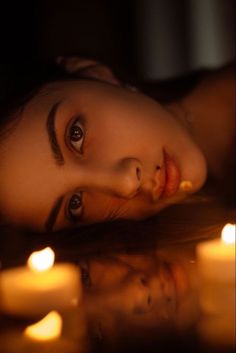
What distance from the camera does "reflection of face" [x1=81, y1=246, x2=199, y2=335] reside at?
0.70 meters

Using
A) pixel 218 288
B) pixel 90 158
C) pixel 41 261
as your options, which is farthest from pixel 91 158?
pixel 218 288

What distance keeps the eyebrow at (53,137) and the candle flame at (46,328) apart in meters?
0.39

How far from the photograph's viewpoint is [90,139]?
3.81 ft

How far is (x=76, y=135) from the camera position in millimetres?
1143

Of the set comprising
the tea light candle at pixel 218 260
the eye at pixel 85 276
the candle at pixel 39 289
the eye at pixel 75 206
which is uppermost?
the tea light candle at pixel 218 260

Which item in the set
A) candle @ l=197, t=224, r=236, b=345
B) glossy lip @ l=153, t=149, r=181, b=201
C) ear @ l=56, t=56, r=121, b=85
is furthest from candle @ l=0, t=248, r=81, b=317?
ear @ l=56, t=56, r=121, b=85

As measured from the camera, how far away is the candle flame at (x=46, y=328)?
0.69 meters

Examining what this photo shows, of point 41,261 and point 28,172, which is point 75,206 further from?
point 41,261

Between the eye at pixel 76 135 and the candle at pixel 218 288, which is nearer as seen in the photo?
the candle at pixel 218 288

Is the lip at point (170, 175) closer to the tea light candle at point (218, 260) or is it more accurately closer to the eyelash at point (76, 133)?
the eyelash at point (76, 133)

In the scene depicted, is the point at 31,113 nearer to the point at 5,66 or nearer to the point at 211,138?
the point at 211,138

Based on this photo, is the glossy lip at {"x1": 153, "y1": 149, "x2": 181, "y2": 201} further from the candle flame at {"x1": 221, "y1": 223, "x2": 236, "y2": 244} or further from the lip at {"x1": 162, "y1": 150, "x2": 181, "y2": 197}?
the candle flame at {"x1": 221, "y1": 223, "x2": 236, "y2": 244}

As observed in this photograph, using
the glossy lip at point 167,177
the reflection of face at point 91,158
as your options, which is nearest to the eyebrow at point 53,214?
the reflection of face at point 91,158

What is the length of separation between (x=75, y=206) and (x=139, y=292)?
41cm
